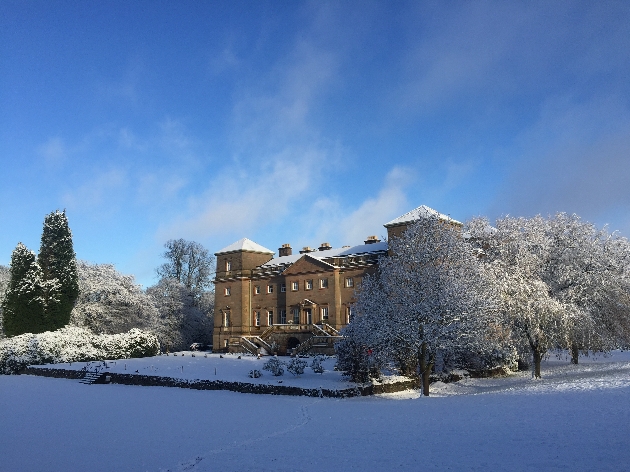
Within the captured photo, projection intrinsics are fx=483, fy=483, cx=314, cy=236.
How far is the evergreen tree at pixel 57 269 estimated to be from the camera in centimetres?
4462

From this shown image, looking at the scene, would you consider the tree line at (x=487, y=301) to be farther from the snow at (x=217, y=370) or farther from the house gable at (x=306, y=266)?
the house gable at (x=306, y=266)

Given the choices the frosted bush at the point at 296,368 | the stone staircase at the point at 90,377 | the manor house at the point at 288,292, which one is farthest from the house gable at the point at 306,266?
the stone staircase at the point at 90,377

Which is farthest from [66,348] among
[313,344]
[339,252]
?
[339,252]

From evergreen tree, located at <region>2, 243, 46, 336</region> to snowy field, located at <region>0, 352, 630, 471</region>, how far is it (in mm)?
22186

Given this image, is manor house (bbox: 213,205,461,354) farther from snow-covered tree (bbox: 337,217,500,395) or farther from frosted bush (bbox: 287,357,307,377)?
snow-covered tree (bbox: 337,217,500,395)

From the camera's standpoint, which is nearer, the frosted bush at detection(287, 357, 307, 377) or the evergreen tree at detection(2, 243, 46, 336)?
the frosted bush at detection(287, 357, 307, 377)

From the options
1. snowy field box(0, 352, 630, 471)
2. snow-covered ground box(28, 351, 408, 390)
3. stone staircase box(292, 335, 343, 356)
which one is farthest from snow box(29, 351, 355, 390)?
stone staircase box(292, 335, 343, 356)

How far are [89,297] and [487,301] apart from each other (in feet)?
146

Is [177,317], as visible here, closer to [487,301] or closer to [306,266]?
[306,266]

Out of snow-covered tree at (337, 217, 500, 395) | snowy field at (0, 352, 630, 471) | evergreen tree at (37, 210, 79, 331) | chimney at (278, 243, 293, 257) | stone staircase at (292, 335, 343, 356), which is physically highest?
chimney at (278, 243, 293, 257)

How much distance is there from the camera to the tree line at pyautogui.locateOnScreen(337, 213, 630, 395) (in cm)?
2530

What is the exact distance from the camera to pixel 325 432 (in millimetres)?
15031

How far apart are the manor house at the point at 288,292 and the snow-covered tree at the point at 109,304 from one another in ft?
37.9

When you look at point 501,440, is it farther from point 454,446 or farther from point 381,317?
point 381,317
